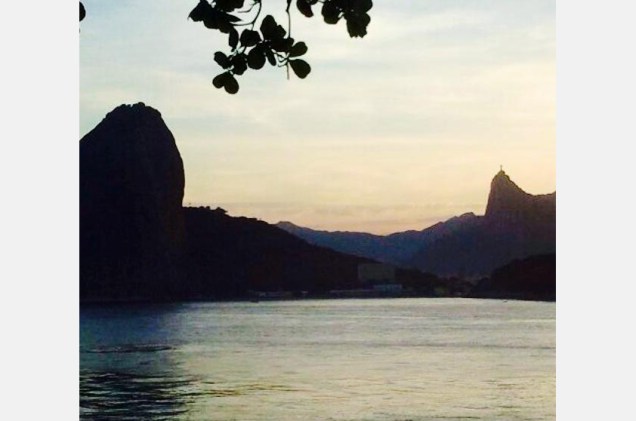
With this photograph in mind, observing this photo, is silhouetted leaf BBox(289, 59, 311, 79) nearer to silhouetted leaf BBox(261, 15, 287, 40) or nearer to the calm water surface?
silhouetted leaf BBox(261, 15, 287, 40)

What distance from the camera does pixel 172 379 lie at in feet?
96.7

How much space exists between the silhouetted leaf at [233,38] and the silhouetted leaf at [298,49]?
124 millimetres

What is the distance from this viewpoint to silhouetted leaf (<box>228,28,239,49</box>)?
196 centimetres

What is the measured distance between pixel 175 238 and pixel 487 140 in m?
8.87

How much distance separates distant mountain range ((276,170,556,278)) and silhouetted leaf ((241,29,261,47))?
1357cm

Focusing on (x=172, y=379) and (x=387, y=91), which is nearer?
(x=387, y=91)

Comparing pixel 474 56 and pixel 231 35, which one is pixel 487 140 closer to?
pixel 474 56

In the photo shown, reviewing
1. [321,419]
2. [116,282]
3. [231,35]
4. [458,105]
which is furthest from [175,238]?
[231,35]

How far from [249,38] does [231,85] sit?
9cm

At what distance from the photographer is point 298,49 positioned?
6.19 ft

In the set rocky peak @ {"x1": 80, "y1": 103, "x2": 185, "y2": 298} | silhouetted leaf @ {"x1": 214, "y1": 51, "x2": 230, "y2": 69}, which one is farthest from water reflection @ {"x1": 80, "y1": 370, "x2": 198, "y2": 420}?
silhouetted leaf @ {"x1": 214, "y1": 51, "x2": 230, "y2": 69}

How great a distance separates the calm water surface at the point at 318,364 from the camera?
25547 mm

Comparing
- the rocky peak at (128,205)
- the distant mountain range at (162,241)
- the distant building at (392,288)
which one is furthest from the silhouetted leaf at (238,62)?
the rocky peak at (128,205)
